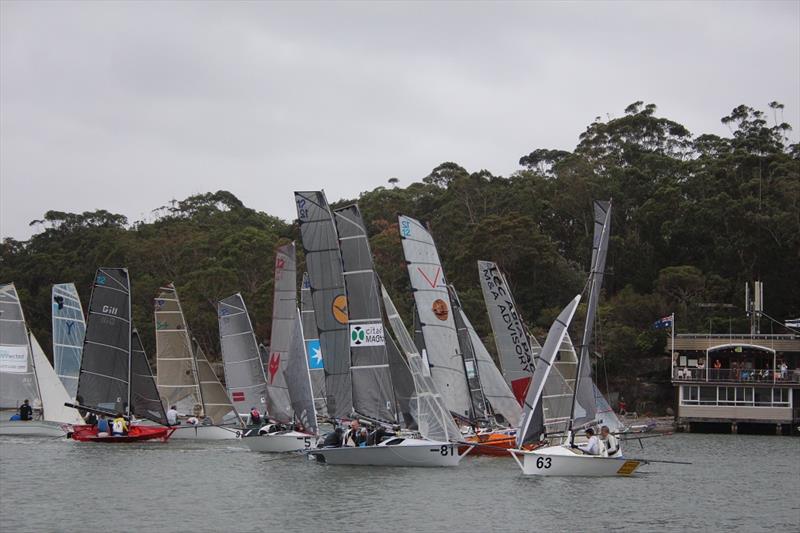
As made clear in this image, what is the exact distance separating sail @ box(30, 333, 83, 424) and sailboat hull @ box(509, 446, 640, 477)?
23749mm

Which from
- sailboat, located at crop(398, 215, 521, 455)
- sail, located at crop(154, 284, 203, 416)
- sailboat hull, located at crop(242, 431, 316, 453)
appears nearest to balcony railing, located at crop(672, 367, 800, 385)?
sailboat, located at crop(398, 215, 521, 455)

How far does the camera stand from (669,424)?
65.6 meters

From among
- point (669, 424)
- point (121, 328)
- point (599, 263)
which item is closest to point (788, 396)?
point (669, 424)

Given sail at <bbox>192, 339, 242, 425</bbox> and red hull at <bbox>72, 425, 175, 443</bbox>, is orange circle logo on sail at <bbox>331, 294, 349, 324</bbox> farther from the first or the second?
sail at <bbox>192, 339, 242, 425</bbox>

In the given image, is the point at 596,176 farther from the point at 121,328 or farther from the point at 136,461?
the point at 136,461

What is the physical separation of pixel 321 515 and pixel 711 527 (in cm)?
913

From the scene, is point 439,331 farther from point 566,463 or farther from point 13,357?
point 13,357

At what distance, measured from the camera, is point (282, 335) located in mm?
44562

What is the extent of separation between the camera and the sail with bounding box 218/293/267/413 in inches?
1989

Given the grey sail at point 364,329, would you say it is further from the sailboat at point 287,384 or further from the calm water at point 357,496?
the sailboat at point 287,384

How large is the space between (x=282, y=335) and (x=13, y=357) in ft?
47.8

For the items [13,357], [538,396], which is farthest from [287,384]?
[13,357]

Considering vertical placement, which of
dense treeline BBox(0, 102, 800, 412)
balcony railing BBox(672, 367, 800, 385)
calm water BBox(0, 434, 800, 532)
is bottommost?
calm water BBox(0, 434, 800, 532)

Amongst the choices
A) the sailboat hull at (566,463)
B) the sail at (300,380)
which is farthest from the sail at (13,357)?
the sailboat hull at (566,463)
